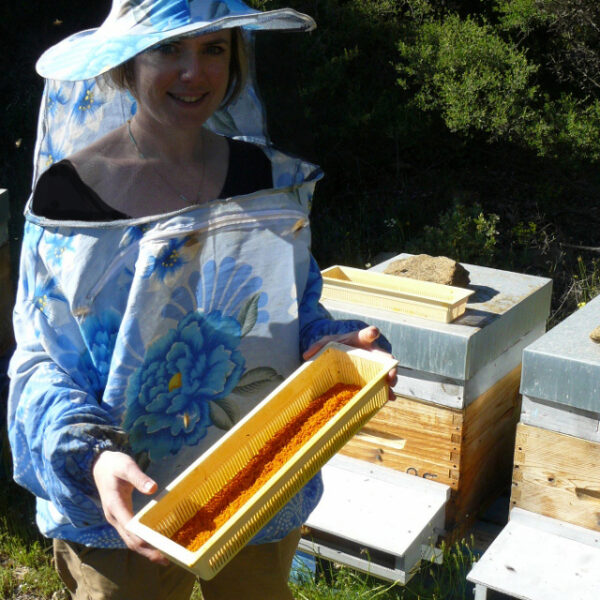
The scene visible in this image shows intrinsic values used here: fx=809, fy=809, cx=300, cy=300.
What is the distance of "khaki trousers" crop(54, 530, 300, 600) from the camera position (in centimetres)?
144

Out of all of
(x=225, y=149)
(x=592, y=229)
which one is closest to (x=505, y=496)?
(x=225, y=149)

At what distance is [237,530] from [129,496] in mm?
170

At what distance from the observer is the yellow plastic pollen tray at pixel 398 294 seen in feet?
8.40

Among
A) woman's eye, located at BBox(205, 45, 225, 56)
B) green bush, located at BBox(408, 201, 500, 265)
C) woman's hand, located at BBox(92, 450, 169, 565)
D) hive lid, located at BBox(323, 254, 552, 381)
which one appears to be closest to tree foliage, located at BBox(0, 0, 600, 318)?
green bush, located at BBox(408, 201, 500, 265)

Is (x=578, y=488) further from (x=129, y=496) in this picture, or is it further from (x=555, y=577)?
(x=129, y=496)

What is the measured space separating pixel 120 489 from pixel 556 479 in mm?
1598

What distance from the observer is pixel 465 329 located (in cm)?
248

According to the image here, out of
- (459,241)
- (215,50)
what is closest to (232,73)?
(215,50)

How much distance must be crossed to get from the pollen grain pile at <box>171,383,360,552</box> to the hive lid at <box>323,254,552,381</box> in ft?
3.31

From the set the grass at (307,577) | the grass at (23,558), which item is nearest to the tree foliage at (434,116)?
the grass at (307,577)

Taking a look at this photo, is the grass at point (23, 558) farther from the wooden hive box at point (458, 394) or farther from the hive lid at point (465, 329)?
the hive lid at point (465, 329)

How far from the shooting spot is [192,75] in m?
1.31

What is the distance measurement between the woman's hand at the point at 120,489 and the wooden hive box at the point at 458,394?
143 cm

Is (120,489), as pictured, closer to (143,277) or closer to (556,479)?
(143,277)
